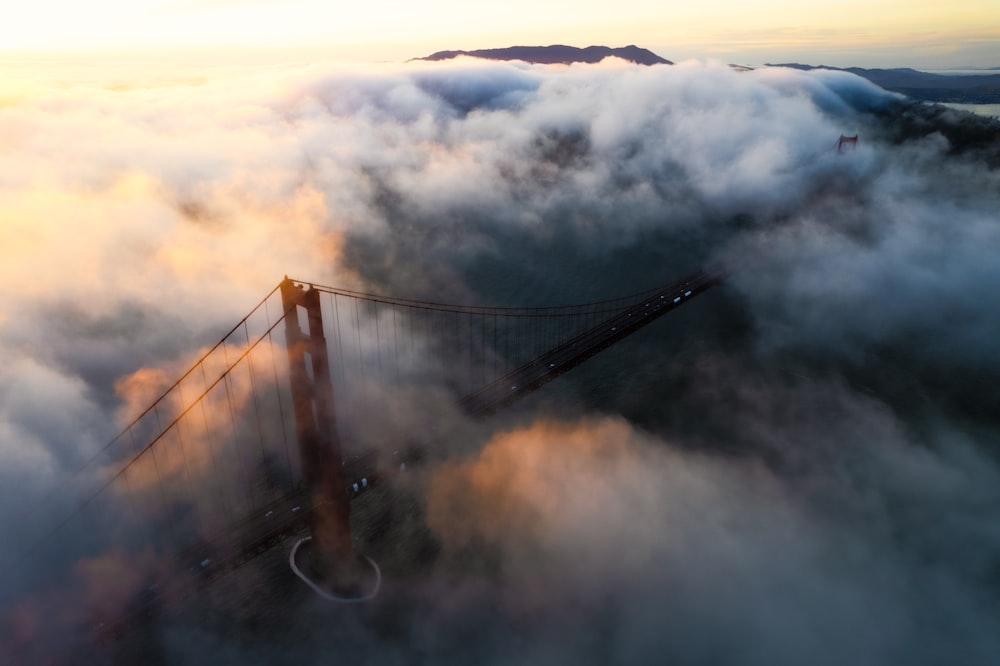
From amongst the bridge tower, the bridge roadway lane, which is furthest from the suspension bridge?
the bridge roadway lane

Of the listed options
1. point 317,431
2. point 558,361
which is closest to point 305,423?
point 317,431

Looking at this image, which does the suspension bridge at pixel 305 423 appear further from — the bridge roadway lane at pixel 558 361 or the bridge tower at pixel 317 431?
the bridge roadway lane at pixel 558 361

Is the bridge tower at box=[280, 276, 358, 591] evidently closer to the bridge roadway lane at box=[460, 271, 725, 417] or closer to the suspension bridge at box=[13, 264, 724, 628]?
the suspension bridge at box=[13, 264, 724, 628]

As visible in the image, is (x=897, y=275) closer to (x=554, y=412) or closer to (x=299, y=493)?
(x=554, y=412)

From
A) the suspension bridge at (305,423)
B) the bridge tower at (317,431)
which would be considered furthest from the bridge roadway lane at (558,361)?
the bridge tower at (317,431)

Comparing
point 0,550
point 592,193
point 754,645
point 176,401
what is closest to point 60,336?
point 176,401

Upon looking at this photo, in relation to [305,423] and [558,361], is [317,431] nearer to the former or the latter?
[305,423]

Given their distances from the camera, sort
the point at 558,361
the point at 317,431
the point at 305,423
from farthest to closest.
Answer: the point at 558,361 < the point at 317,431 < the point at 305,423
